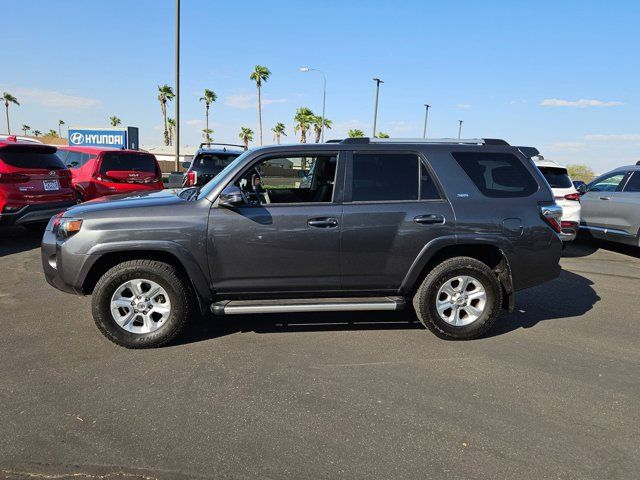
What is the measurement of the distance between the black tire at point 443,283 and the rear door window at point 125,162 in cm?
790

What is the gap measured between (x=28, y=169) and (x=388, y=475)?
801 cm

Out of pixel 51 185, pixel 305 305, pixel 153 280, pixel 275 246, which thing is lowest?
pixel 305 305

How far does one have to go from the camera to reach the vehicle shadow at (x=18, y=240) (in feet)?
26.3

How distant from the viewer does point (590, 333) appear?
4.67 meters

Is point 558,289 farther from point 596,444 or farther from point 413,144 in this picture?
point 596,444

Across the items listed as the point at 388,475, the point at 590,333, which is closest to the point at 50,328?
the point at 388,475

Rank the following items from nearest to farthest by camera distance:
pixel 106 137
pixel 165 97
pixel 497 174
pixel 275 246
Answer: pixel 275 246 < pixel 497 174 < pixel 106 137 < pixel 165 97

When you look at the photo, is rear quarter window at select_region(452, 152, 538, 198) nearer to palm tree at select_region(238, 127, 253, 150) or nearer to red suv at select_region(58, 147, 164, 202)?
red suv at select_region(58, 147, 164, 202)

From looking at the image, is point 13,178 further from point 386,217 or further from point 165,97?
point 165,97

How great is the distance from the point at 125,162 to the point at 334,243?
756 centimetres

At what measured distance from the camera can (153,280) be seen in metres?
3.98

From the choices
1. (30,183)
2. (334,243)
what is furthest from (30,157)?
(334,243)

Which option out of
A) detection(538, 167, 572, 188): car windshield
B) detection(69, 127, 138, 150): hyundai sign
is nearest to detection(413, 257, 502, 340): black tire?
detection(538, 167, 572, 188): car windshield

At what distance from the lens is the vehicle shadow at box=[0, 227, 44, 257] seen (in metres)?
8.02
